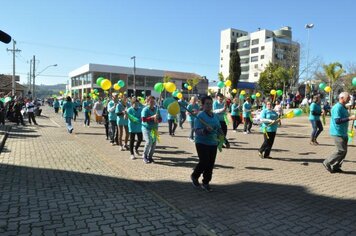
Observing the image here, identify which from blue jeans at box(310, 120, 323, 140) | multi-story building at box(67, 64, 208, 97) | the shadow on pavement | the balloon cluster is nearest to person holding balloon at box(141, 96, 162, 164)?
the shadow on pavement

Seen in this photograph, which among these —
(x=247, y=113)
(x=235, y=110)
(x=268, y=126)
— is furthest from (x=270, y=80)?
(x=268, y=126)

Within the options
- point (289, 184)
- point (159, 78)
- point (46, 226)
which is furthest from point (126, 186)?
point (159, 78)

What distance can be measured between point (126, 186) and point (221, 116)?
5.28m

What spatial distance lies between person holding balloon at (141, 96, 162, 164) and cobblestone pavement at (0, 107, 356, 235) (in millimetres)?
368

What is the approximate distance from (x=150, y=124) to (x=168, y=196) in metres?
2.89

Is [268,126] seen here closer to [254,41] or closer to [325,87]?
[325,87]

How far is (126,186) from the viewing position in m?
6.33

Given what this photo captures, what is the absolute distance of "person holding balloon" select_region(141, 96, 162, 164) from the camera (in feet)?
26.9

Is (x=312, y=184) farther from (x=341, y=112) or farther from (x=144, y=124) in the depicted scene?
(x=144, y=124)

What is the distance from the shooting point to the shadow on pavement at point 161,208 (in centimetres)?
436

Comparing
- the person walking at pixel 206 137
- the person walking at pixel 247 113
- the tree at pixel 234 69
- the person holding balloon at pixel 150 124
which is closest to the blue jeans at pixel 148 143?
the person holding balloon at pixel 150 124

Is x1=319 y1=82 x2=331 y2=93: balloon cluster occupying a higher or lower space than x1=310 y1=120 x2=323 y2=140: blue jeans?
higher

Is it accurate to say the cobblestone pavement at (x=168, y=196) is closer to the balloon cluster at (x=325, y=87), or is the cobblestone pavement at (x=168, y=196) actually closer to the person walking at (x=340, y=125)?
the person walking at (x=340, y=125)

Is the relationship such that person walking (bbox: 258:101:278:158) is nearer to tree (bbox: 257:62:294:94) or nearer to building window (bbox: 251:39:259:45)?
tree (bbox: 257:62:294:94)
